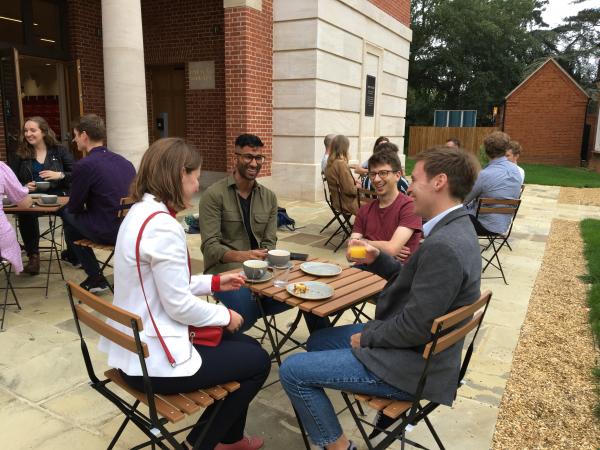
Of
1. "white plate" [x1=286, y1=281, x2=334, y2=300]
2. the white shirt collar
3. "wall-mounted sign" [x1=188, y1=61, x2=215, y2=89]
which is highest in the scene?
"wall-mounted sign" [x1=188, y1=61, x2=215, y2=89]

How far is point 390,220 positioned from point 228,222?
3.74ft

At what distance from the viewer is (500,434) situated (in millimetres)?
2701

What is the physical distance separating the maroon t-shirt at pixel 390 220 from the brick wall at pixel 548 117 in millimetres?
26516

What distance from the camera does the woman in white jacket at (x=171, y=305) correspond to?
1891 mm

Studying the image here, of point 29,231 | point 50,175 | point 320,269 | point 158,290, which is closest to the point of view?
point 158,290

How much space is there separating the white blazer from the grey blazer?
2.39 feet

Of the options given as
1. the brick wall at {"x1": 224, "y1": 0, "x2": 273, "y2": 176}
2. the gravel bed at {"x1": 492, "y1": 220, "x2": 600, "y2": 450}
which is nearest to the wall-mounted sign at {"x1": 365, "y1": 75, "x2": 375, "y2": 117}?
the brick wall at {"x1": 224, "y1": 0, "x2": 273, "y2": 176}

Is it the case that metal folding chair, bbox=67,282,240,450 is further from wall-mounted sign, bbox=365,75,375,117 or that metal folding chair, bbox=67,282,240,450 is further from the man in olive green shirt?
wall-mounted sign, bbox=365,75,375,117

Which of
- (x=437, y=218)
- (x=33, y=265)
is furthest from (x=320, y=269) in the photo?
(x=33, y=265)

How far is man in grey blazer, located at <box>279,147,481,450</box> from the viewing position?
1858 mm

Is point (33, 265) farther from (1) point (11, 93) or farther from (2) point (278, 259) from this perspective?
(1) point (11, 93)

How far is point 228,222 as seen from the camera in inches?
134

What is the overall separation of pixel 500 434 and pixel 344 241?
4187 mm

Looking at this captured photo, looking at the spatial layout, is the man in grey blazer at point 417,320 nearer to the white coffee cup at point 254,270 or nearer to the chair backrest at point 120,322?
the white coffee cup at point 254,270
